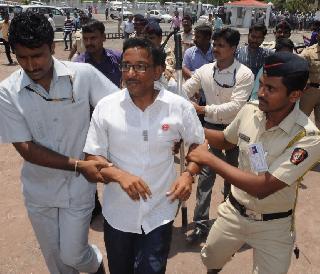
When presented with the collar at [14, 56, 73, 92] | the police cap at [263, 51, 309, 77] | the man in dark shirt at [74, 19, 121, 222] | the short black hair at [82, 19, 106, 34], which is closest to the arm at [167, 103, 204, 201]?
the police cap at [263, 51, 309, 77]

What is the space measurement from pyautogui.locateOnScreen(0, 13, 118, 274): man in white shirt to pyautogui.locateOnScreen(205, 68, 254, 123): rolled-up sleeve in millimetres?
Result: 1414

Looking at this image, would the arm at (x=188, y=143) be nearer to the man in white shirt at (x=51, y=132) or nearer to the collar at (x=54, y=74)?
the man in white shirt at (x=51, y=132)

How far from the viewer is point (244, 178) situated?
97.8 inches

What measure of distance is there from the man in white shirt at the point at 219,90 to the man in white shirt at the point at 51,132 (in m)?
1.47

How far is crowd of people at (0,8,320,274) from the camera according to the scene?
2.41 m

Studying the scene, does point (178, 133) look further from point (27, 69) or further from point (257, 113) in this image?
point (27, 69)

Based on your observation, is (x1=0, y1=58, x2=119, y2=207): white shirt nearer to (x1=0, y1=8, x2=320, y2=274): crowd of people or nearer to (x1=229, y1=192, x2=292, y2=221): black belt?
(x1=0, y1=8, x2=320, y2=274): crowd of people

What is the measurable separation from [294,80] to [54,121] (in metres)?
1.56

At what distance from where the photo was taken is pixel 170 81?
436 centimetres

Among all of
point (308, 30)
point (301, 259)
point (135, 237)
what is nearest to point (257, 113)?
point (135, 237)

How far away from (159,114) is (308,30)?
43.0 meters

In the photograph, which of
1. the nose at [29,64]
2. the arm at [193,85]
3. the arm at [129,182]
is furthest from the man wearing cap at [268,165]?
the arm at [193,85]

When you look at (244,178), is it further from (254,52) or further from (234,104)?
(254,52)

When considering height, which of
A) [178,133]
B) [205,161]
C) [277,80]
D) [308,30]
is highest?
[277,80]
